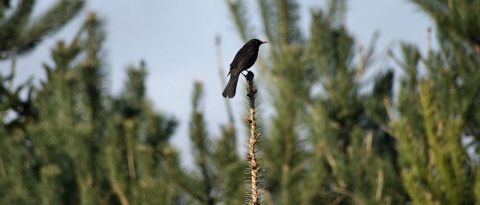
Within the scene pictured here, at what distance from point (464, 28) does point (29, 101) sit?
474 centimetres

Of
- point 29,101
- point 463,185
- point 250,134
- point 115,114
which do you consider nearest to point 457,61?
Result: point 115,114

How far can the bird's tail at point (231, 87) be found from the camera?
3.48 m

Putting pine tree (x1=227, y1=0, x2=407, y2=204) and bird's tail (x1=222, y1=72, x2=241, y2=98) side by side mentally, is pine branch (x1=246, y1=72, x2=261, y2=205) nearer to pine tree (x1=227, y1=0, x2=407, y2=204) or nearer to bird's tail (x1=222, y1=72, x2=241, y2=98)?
bird's tail (x1=222, y1=72, x2=241, y2=98)

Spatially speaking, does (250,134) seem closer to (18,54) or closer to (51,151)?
(51,151)

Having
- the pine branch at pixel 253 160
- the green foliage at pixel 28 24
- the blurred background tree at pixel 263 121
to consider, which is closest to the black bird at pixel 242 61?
the pine branch at pixel 253 160

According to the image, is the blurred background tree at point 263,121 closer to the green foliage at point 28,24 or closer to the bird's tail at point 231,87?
the green foliage at point 28,24

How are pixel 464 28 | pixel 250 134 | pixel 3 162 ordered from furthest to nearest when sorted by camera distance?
pixel 3 162 → pixel 464 28 → pixel 250 134

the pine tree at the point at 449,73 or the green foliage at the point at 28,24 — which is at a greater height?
the green foliage at the point at 28,24

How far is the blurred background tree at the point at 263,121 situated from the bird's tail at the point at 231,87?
2841mm

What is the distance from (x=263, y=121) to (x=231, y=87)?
437cm

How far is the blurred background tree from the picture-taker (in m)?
7.34

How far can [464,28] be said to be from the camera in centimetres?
791

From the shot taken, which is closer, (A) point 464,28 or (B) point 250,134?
(B) point 250,134

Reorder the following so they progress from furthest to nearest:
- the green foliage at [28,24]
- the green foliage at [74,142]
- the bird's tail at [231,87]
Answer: the green foliage at [28,24] < the green foliage at [74,142] < the bird's tail at [231,87]
